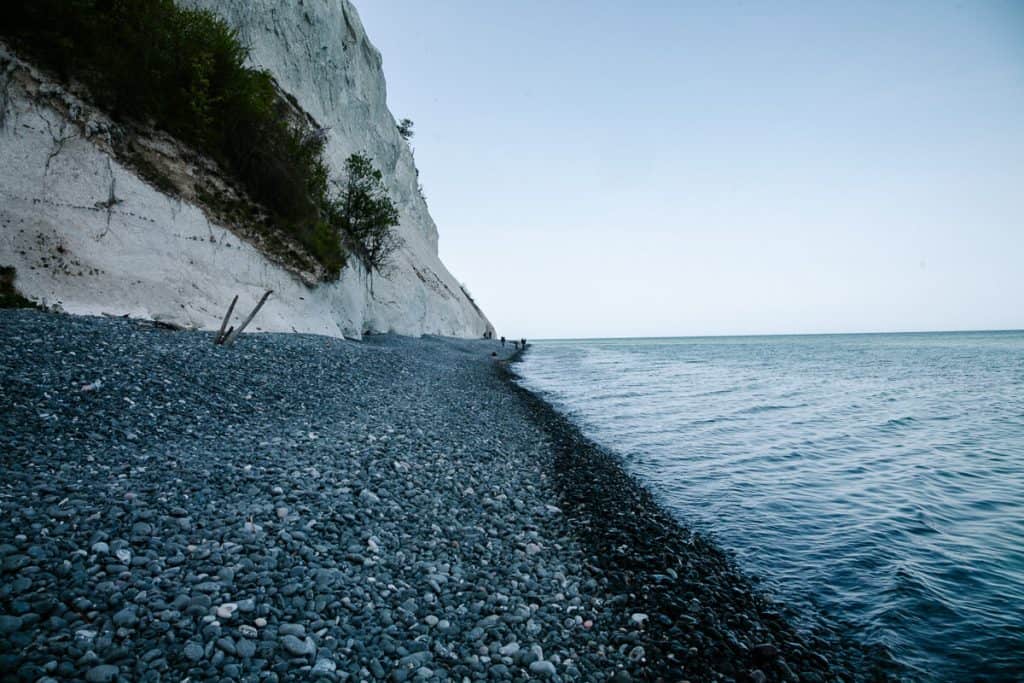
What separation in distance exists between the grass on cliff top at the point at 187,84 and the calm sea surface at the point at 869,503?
59.3 feet

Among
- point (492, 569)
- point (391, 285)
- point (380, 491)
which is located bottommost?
point (492, 569)

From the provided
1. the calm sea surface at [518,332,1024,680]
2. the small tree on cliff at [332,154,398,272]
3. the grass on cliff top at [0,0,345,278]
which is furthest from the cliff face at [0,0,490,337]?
the calm sea surface at [518,332,1024,680]

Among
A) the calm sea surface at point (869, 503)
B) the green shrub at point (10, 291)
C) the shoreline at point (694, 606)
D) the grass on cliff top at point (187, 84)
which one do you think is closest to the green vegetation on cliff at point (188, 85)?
the grass on cliff top at point (187, 84)

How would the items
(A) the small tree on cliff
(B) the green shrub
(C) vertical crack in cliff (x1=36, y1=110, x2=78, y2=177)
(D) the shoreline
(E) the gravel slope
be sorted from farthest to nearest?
(A) the small tree on cliff
(C) vertical crack in cliff (x1=36, y1=110, x2=78, y2=177)
(B) the green shrub
(D) the shoreline
(E) the gravel slope

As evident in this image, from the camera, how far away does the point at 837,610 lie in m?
6.04

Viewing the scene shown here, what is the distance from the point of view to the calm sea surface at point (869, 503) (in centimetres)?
583

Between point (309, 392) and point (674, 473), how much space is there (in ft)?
32.6

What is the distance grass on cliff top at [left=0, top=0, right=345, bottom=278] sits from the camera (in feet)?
50.3

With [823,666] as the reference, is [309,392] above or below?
above

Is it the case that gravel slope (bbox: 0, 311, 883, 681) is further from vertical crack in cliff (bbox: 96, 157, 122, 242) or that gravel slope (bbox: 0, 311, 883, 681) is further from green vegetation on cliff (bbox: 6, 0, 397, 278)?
green vegetation on cliff (bbox: 6, 0, 397, 278)

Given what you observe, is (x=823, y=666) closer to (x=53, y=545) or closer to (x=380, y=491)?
(x=380, y=491)

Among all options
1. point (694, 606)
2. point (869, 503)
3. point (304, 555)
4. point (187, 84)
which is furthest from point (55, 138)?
point (869, 503)

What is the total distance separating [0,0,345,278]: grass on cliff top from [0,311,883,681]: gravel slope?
12.3 metres

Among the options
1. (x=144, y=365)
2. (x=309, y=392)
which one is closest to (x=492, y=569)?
(x=309, y=392)
